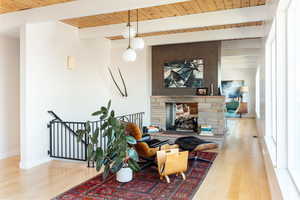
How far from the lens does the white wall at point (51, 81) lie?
13.8 feet

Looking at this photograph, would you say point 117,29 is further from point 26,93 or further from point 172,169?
point 172,169

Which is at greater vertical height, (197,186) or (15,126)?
(15,126)

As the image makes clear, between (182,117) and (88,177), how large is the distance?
3.99 metres

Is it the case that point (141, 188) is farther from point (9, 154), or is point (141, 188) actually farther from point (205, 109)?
point (205, 109)

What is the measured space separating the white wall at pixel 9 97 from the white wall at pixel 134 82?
2.62 metres

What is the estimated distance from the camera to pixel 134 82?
6902mm

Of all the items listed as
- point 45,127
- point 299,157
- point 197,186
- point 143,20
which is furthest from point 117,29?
point 299,157

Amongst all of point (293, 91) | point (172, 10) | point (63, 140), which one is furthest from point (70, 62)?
point (293, 91)

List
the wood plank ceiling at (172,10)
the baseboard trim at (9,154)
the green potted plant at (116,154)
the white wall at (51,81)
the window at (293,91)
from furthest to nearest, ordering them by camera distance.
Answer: the baseboard trim at (9,154)
the white wall at (51,81)
the wood plank ceiling at (172,10)
the green potted plant at (116,154)
the window at (293,91)

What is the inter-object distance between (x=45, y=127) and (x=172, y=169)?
8.80ft

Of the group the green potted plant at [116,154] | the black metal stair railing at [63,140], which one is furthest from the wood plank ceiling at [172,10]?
the green potted plant at [116,154]

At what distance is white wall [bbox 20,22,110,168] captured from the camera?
421cm

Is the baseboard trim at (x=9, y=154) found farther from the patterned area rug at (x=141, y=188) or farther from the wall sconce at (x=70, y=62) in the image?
the patterned area rug at (x=141, y=188)

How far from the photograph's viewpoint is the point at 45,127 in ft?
15.0
